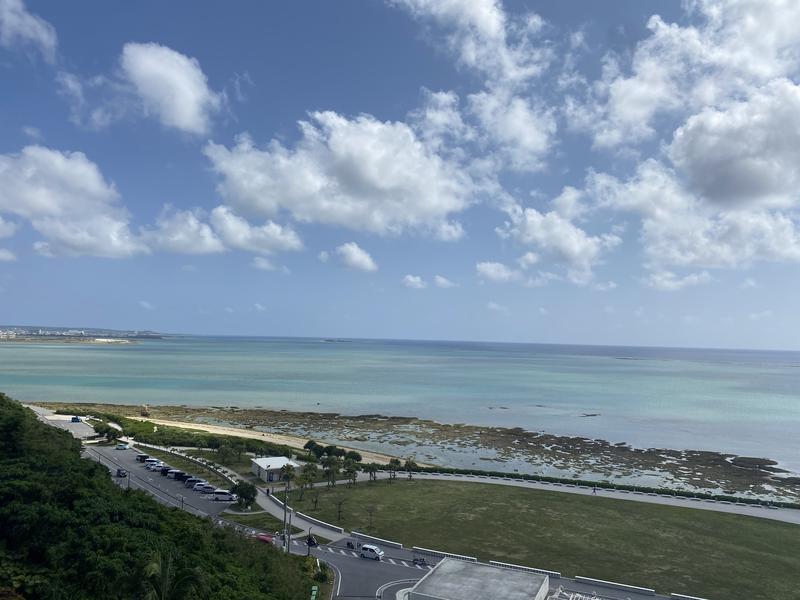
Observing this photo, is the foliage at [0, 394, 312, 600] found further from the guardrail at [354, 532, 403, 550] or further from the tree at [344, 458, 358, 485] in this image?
the tree at [344, 458, 358, 485]

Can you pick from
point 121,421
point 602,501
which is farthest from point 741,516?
point 121,421

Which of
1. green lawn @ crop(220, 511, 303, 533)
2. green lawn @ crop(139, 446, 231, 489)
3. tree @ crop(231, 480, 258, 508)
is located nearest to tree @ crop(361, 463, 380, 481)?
green lawn @ crop(139, 446, 231, 489)

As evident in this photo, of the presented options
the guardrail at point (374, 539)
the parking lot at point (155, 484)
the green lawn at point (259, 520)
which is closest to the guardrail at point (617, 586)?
the guardrail at point (374, 539)

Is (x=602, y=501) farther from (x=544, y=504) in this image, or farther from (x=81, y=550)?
(x=81, y=550)

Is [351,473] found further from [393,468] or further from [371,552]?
[371,552]

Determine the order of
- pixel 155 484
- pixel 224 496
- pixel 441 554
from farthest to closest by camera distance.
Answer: pixel 155 484 → pixel 224 496 → pixel 441 554

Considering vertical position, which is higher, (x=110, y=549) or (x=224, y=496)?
(x=110, y=549)

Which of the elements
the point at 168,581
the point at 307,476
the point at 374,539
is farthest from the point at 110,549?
the point at 307,476
